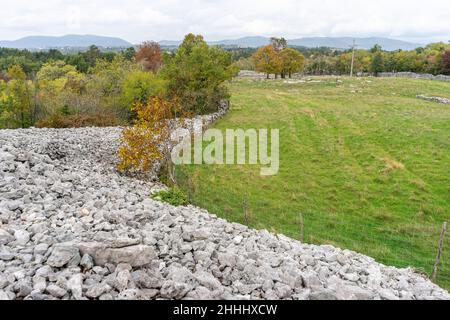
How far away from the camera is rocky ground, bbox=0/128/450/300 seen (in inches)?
257

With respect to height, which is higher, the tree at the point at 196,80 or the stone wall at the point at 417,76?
the stone wall at the point at 417,76

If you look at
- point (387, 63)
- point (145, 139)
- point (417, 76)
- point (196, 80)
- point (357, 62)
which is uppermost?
point (357, 62)

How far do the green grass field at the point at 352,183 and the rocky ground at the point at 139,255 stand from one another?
375 cm

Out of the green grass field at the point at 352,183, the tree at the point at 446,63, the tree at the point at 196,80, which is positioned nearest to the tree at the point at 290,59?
the tree at the point at 446,63

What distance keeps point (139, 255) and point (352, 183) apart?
16.1 meters

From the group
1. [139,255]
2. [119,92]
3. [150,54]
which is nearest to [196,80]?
[119,92]

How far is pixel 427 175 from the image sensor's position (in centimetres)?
2162

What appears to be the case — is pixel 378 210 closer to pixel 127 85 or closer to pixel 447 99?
pixel 127 85

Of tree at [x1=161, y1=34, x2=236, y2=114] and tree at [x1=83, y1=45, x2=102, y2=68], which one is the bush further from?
tree at [x1=83, y1=45, x2=102, y2=68]

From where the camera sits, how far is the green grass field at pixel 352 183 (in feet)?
47.9

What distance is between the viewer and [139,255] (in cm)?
713

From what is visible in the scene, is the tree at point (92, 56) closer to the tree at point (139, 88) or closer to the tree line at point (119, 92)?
the tree line at point (119, 92)

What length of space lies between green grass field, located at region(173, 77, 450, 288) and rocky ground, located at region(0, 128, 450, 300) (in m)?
3.75

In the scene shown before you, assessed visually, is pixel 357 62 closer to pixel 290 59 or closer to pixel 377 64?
pixel 377 64
